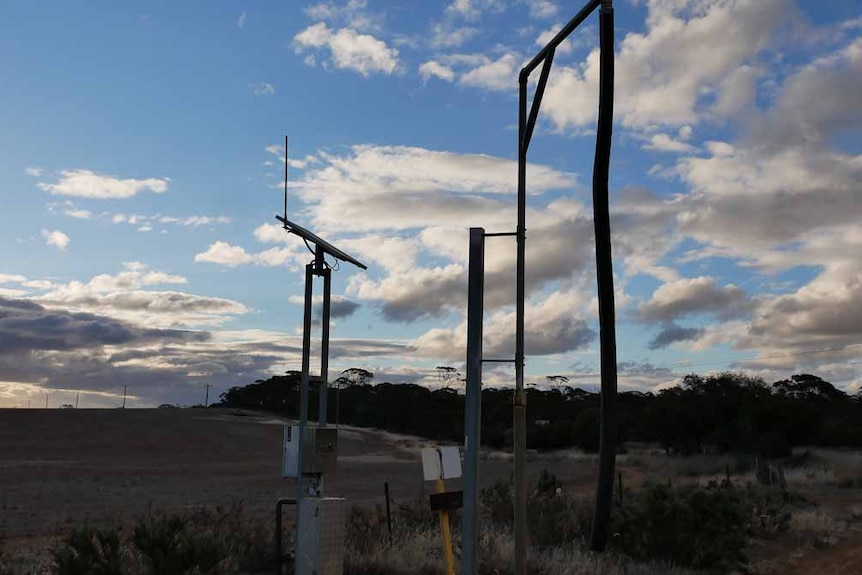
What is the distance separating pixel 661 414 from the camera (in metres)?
63.8

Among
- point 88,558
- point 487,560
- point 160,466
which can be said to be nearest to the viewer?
point 88,558

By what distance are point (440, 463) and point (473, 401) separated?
0.78 meters

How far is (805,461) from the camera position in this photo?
168 feet

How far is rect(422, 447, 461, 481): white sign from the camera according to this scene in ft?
33.5

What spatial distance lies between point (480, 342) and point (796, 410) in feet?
167

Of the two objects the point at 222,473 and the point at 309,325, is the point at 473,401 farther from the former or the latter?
the point at 222,473

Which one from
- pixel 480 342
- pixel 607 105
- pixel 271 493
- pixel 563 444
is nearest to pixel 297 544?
pixel 480 342

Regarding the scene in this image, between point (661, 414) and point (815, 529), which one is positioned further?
point (661, 414)

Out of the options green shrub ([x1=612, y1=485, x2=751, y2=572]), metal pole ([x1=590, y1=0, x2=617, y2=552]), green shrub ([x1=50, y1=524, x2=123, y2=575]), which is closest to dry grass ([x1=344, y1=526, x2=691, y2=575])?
green shrub ([x1=612, y1=485, x2=751, y2=572])

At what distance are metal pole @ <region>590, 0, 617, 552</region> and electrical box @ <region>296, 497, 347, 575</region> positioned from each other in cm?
620

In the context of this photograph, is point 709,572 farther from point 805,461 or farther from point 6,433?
point 6,433

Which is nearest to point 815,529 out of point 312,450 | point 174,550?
point 312,450

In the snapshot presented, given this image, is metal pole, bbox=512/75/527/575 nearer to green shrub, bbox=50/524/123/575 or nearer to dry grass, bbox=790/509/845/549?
green shrub, bbox=50/524/123/575

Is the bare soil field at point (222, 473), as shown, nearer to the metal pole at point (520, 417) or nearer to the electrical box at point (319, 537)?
the metal pole at point (520, 417)
